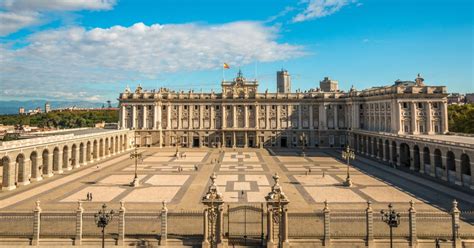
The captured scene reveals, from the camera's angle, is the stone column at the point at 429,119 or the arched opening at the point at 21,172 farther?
the stone column at the point at 429,119

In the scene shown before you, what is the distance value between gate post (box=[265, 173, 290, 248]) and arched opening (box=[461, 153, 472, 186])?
29.6m

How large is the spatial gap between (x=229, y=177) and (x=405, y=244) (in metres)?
27.4

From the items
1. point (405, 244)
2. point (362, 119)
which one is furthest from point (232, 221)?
point (362, 119)

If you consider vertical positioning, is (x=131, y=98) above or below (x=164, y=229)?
above

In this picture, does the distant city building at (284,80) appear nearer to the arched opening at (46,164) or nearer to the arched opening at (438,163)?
the arched opening at (438,163)

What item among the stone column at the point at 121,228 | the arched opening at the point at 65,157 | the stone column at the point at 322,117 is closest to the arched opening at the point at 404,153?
the stone column at the point at 322,117

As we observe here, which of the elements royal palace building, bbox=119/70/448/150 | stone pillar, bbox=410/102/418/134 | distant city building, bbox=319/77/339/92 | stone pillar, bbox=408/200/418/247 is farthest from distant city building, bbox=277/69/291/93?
stone pillar, bbox=408/200/418/247

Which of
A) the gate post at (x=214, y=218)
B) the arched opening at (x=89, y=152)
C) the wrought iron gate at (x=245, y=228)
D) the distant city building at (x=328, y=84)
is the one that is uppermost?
the distant city building at (x=328, y=84)

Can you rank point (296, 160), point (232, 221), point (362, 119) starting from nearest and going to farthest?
point (232, 221) → point (296, 160) → point (362, 119)

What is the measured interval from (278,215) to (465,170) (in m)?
32.5

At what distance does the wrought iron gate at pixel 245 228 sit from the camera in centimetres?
2086

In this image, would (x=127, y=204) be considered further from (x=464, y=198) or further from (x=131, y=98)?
(x=131, y=98)

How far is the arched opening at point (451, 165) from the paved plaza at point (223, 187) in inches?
174

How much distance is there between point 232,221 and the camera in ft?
80.7
